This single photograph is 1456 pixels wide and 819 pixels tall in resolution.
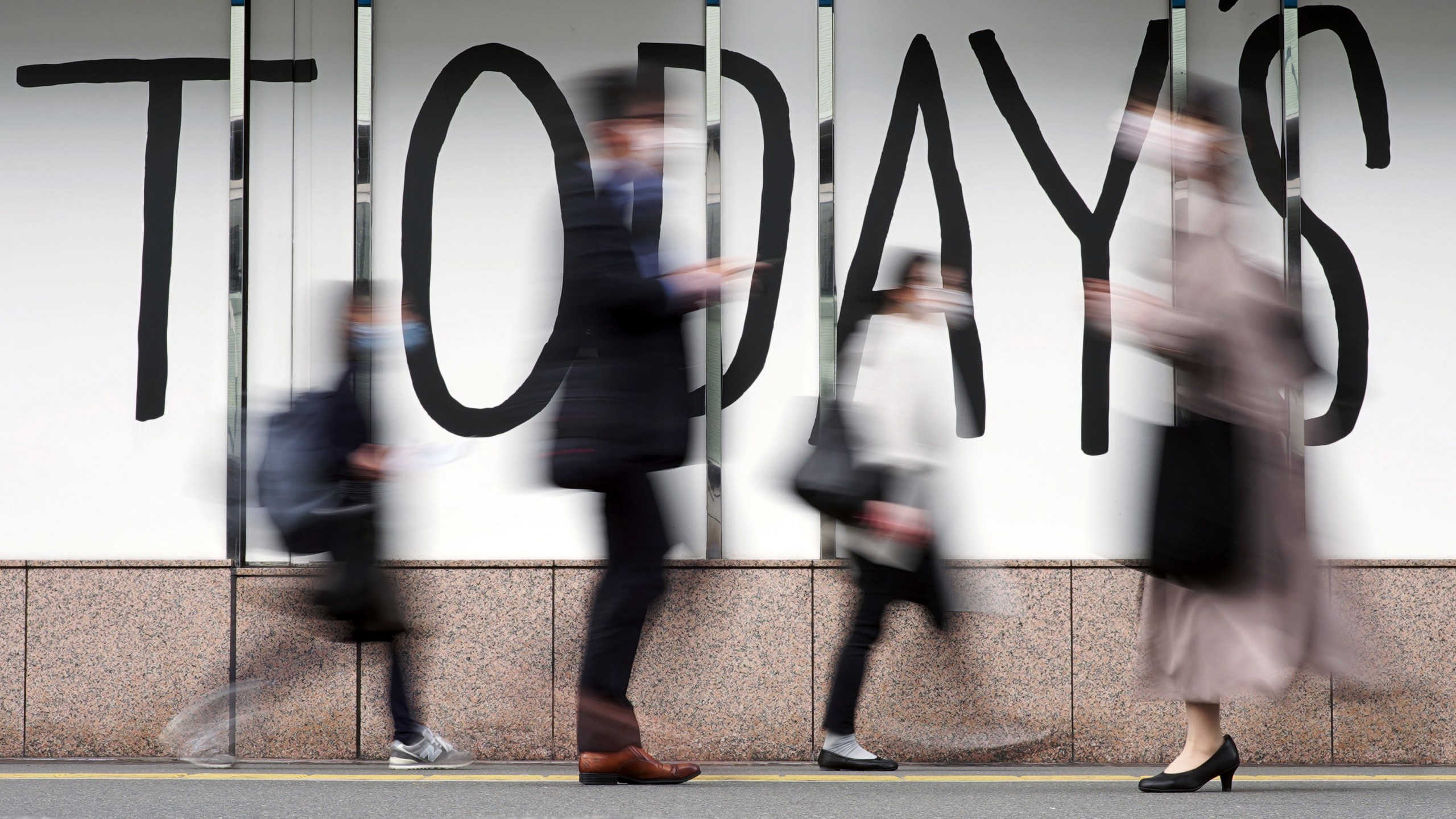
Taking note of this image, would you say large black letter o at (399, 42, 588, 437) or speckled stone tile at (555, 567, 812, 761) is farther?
large black letter o at (399, 42, 588, 437)

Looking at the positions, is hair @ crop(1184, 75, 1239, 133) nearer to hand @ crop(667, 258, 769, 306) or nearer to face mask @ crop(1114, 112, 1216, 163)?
face mask @ crop(1114, 112, 1216, 163)

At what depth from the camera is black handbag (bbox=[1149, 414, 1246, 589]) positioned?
3.87 meters

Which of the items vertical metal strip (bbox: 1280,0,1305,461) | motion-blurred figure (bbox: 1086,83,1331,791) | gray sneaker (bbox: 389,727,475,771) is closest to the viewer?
motion-blurred figure (bbox: 1086,83,1331,791)

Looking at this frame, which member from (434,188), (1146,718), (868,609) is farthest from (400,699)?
(1146,718)

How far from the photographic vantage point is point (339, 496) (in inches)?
179

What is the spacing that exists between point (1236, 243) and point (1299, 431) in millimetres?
2332

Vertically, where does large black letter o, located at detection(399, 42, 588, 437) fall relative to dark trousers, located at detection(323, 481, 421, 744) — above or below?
above

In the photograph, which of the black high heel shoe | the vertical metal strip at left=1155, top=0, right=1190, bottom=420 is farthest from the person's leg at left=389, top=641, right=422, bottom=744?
the vertical metal strip at left=1155, top=0, right=1190, bottom=420

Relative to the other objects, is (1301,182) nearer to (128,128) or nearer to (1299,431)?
(1299,431)

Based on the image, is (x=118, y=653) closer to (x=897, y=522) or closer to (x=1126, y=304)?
(x=897, y=522)

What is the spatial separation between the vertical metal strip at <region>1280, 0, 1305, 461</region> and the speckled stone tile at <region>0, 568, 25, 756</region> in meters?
5.49

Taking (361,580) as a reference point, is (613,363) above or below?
above

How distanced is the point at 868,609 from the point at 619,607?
1.01m

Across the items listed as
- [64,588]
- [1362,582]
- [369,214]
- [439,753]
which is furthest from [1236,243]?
[64,588]
